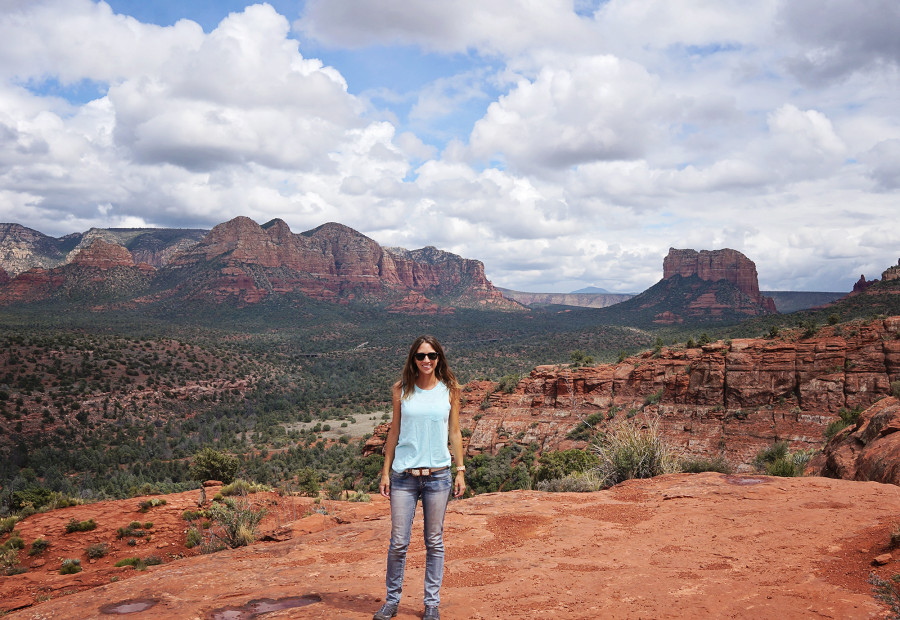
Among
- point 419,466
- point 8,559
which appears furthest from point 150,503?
point 419,466

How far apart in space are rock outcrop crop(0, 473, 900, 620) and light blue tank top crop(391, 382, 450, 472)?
1.37 metres

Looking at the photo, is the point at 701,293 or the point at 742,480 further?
the point at 701,293

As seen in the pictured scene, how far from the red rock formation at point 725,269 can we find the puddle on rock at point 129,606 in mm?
137088

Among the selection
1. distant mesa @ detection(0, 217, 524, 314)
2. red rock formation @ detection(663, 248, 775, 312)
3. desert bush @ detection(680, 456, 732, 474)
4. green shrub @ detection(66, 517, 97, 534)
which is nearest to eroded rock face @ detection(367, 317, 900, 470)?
desert bush @ detection(680, 456, 732, 474)

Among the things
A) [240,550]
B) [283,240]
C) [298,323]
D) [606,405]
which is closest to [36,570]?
[240,550]

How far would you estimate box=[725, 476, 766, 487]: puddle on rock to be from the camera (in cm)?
930

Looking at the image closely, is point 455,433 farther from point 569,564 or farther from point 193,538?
point 193,538

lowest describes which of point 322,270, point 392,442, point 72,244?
point 392,442

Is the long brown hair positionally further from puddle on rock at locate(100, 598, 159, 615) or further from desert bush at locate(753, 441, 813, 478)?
desert bush at locate(753, 441, 813, 478)

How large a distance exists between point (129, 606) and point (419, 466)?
3.76 metres

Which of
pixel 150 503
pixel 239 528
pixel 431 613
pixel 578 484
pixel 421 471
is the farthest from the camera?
pixel 150 503

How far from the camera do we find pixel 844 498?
766 centimetres

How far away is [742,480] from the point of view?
31.4 ft

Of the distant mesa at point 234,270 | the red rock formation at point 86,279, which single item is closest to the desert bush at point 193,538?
the distant mesa at point 234,270
